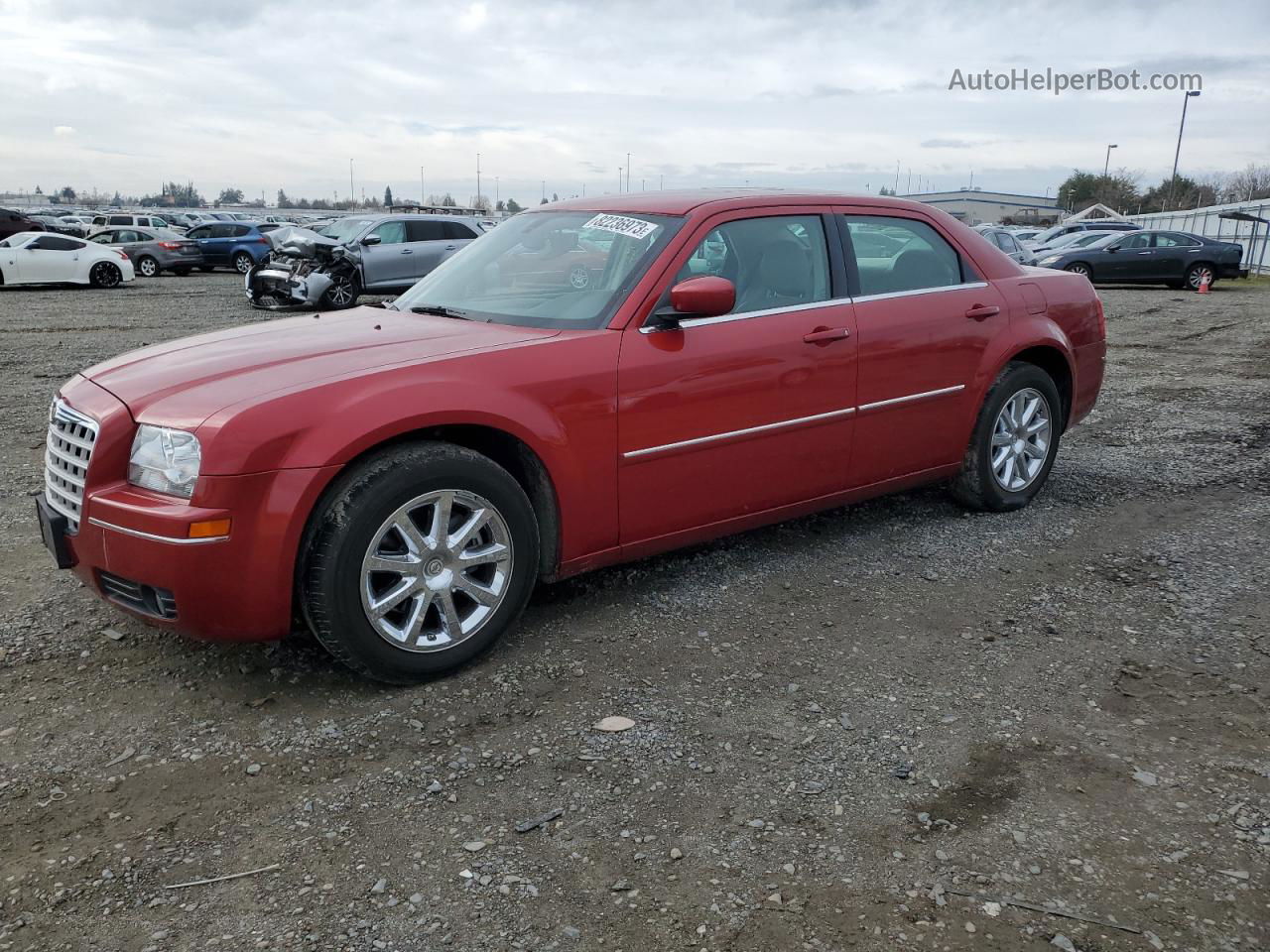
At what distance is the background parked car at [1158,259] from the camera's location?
2316 centimetres

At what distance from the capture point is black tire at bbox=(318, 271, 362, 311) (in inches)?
635

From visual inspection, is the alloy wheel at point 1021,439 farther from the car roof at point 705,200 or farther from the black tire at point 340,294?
the black tire at point 340,294

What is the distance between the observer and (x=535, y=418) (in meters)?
3.56


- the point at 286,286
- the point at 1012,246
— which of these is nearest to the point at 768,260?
the point at 286,286

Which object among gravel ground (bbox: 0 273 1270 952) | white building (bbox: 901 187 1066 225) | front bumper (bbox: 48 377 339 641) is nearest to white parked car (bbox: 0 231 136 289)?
gravel ground (bbox: 0 273 1270 952)

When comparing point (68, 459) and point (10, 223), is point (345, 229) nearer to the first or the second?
point (10, 223)

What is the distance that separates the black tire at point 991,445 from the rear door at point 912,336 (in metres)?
0.11

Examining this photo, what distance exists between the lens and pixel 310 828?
8.80 feet

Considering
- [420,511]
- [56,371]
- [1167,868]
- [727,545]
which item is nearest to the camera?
[1167,868]

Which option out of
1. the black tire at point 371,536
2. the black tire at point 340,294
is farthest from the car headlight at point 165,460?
the black tire at point 340,294

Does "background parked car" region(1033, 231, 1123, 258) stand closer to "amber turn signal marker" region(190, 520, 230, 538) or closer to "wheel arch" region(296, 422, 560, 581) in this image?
Answer: "wheel arch" region(296, 422, 560, 581)

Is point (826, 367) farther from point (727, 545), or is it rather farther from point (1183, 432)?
point (1183, 432)

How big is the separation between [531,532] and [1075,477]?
3.98m

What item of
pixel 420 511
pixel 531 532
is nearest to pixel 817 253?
pixel 531 532
